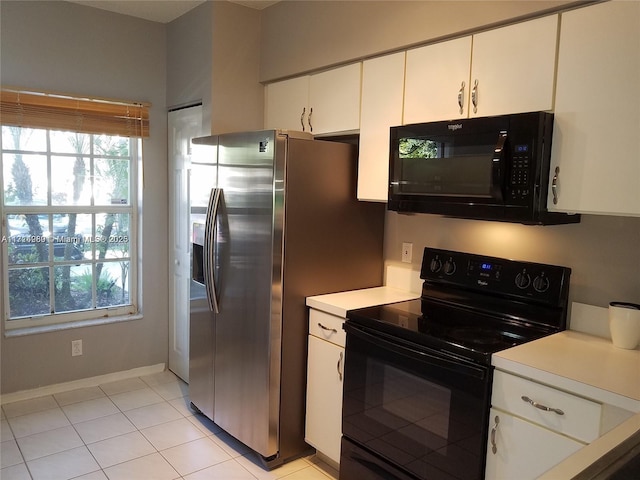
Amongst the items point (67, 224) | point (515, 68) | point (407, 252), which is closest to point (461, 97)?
point (515, 68)

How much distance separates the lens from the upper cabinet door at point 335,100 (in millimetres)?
2627

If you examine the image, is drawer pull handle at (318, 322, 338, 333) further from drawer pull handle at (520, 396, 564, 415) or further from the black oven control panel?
drawer pull handle at (520, 396, 564, 415)

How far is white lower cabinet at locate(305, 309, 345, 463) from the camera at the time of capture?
2.39m

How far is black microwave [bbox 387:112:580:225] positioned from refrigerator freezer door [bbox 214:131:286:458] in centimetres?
60

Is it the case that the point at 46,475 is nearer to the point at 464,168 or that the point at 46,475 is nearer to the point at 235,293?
the point at 235,293

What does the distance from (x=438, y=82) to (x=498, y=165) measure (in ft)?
1.82

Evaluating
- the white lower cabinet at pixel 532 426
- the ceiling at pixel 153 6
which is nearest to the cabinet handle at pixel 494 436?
the white lower cabinet at pixel 532 426

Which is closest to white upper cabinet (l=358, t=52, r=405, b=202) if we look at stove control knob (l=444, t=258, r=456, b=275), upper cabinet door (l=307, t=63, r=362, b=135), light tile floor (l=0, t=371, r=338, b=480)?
upper cabinet door (l=307, t=63, r=362, b=135)

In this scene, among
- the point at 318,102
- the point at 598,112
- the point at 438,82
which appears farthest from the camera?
the point at 318,102

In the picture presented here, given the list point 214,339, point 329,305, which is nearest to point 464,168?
point 329,305

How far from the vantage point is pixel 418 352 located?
1.94 m

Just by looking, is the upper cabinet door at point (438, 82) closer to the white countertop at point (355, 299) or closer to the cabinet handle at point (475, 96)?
the cabinet handle at point (475, 96)

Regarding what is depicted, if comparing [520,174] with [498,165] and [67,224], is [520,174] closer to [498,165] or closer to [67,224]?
[498,165]

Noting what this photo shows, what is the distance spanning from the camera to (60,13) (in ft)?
10.4
